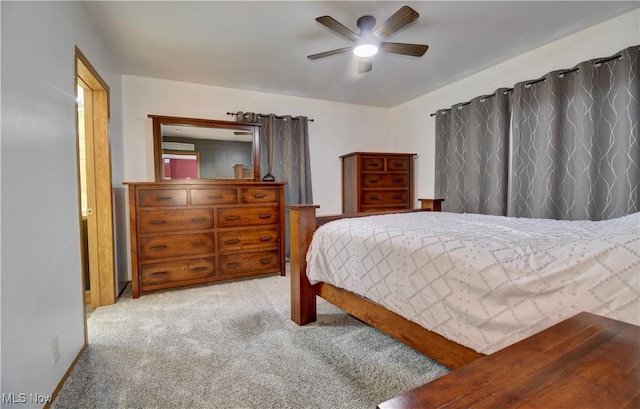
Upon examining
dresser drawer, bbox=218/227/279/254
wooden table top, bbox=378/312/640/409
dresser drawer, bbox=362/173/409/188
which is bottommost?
dresser drawer, bbox=218/227/279/254

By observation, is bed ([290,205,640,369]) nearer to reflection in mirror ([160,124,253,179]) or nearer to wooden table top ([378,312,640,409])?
wooden table top ([378,312,640,409])

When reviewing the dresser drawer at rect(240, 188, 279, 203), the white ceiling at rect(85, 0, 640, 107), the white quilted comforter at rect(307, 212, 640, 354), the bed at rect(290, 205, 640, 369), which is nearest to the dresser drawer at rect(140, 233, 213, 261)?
the dresser drawer at rect(240, 188, 279, 203)

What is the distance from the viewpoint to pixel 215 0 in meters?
2.05

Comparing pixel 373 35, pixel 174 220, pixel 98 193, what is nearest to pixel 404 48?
pixel 373 35

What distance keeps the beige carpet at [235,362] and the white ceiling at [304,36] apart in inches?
93.0

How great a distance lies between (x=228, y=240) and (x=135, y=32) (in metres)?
2.05

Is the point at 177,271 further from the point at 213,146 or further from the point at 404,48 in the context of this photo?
the point at 404,48

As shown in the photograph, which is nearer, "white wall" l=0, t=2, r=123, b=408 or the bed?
the bed

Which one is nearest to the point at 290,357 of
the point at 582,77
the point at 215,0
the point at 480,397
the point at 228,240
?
the point at 480,397

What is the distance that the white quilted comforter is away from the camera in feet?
2.97

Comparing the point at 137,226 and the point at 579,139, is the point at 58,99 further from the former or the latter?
the point at 579,139

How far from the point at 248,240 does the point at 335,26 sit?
88.1 inches

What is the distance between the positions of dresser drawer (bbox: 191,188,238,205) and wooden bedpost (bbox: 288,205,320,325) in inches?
49.6

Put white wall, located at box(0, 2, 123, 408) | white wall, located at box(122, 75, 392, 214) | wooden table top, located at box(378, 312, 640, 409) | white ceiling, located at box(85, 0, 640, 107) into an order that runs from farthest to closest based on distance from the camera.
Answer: white wall, located at box(122, 75, 392, 214)
white ceiling, located at box(85, 0, 640, 107)
white wall, located at box(0, 2, 123, 408)
wooden table top, located at box(378, 312, 640, 409)
